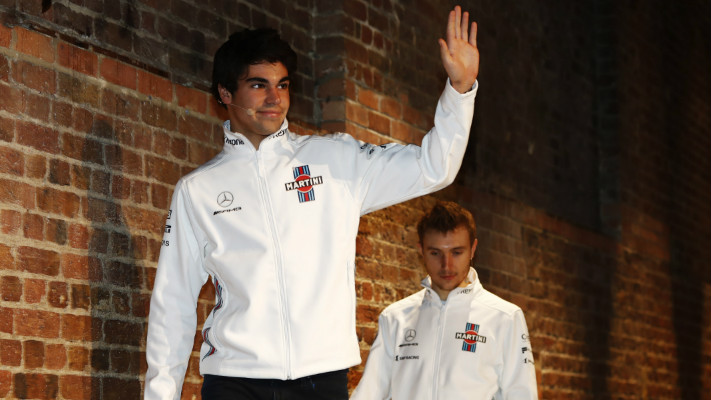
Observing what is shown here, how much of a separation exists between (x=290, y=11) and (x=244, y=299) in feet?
7.61

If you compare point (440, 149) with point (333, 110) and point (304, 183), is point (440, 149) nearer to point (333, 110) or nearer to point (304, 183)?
point (304, 183)

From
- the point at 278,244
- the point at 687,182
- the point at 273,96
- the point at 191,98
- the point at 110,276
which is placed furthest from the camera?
the point at 687,182

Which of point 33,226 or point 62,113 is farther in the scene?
point 62,113

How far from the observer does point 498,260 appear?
252 inches

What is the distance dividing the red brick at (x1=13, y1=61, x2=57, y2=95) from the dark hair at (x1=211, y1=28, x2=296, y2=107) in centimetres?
70

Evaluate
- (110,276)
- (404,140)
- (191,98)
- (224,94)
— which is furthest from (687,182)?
(224,94)

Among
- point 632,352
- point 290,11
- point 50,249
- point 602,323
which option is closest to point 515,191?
point 602,323

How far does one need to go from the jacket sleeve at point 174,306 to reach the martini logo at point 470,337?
1.52 metres

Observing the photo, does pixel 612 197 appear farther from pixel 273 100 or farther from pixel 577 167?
pixel 273 100

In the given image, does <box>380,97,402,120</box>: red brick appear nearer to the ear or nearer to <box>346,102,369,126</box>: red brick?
<box>346,102,369,126</box>: red brick

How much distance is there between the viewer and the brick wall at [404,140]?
12.0 feet

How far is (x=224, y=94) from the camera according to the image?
3385 millimetres

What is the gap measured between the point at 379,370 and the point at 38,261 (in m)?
1.59

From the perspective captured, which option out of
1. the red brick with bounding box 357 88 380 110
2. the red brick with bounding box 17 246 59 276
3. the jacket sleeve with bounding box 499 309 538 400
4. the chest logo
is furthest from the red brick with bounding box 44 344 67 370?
the red brick with bounding box 357 88 380 110
